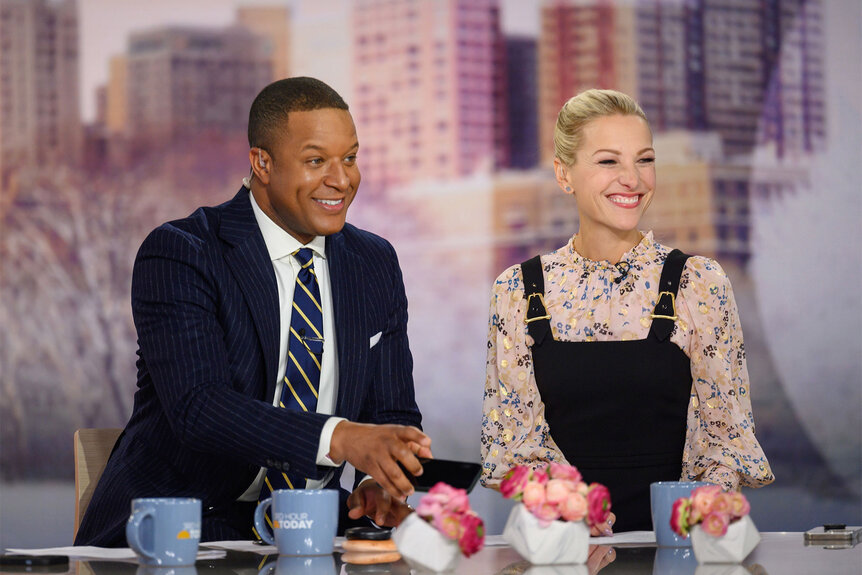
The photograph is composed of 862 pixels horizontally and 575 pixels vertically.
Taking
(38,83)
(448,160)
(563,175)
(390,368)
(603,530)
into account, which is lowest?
(603,530)

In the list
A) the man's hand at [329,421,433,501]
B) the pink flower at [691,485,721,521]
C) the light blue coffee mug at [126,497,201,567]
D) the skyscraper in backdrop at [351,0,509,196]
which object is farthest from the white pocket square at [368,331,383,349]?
the skyscraper in backdrop at [351,0,509,196]

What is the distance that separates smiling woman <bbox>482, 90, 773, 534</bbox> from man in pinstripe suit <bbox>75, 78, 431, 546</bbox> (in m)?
0.25

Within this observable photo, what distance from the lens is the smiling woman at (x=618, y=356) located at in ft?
7.19

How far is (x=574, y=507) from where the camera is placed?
148cm

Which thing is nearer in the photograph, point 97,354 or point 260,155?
point 260,155

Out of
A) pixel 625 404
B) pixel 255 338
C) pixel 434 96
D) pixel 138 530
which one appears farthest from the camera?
pixel 434 96

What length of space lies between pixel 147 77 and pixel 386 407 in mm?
3764

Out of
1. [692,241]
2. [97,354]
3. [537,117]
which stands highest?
[537,117]

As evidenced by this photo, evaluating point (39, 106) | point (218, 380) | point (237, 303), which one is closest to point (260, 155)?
point (237, 303)

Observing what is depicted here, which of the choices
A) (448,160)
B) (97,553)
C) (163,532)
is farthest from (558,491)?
(448,160)

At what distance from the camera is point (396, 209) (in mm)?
5527

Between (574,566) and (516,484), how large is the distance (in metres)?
0.13

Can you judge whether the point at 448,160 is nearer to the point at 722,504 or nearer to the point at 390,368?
the point at 390,368

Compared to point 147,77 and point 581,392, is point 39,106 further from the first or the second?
point 581,392
